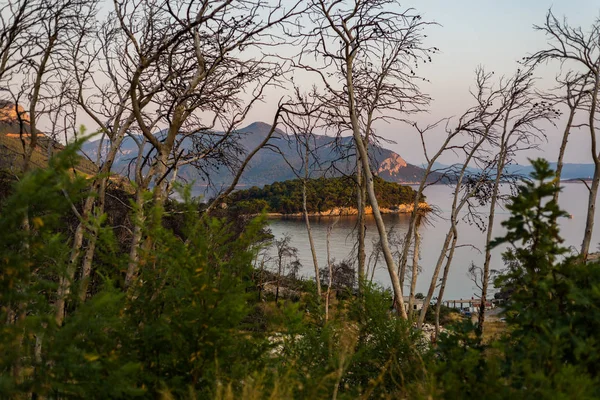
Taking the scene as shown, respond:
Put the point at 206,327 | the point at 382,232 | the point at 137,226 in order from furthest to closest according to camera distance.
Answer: the point at 382,232 → the point at 137,226 → the point at 206,327

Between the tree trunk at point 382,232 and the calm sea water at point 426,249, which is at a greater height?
the tree trunk at point 382,232

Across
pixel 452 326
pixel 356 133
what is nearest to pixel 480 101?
pixel 356 133

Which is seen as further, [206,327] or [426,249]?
[426,249]

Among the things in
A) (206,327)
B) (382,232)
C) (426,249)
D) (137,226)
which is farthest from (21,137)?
(426,249)

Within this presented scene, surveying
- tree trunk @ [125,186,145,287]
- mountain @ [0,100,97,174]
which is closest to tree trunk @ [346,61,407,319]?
tree trunk @ [125,186,145,287]

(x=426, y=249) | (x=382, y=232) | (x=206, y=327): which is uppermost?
(x=382, y=232)

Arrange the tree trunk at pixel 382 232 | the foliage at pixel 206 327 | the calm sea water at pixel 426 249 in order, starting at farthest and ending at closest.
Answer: the calm sea water at pixel 426 249
the tree trunk at pixel 382 232
the foliage at pixel 206 327

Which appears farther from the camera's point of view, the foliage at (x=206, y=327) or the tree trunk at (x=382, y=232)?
the tree trunk at (x=382, y=232)

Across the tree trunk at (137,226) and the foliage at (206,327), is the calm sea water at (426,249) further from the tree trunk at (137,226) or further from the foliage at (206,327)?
the foliage at (206,327)

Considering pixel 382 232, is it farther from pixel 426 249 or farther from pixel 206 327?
pixel 426 249

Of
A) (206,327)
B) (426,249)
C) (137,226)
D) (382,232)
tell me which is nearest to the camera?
(206,327)

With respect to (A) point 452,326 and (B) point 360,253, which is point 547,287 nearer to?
(A) point 452,326

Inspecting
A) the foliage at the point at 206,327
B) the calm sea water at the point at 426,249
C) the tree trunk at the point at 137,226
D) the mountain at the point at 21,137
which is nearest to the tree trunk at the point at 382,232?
the foliage at the point at 206,327

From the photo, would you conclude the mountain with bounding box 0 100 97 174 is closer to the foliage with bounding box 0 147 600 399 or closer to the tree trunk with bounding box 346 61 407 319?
the foliage with bounding box 0 147 600 399
